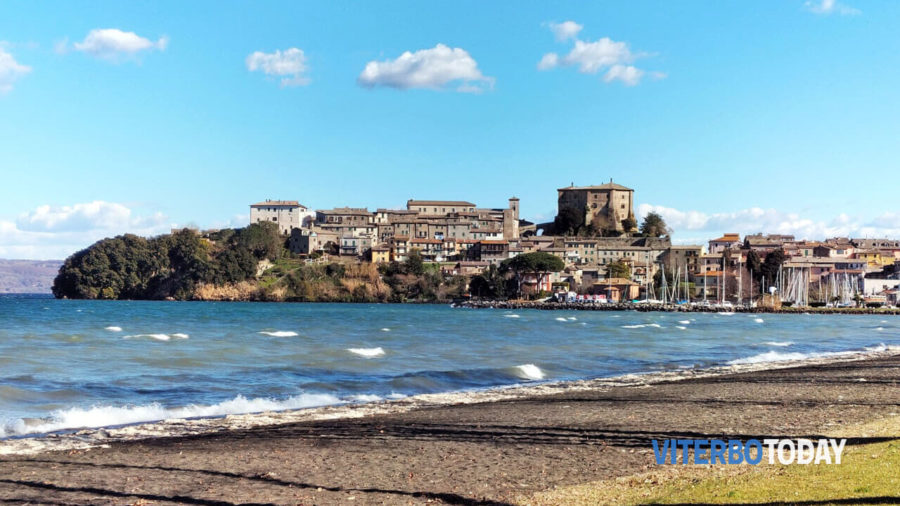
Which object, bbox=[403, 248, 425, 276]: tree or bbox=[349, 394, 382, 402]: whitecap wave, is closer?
bbox=[349, 394, 382, 402]: whitecap wave

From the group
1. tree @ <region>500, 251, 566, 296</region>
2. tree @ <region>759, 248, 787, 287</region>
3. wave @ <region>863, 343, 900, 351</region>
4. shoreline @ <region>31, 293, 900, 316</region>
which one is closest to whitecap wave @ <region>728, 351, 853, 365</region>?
wave @ <region>863, 343, 900, 351</region>

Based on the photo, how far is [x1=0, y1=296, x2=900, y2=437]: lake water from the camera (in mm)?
21000

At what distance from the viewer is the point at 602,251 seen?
152m

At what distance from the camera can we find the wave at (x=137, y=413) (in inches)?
674

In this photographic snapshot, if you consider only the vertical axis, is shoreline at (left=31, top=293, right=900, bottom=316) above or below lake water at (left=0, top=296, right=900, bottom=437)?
below

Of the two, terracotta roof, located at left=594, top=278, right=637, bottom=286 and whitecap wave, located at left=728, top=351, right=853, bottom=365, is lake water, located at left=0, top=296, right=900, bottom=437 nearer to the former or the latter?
whitecap wave, located at left=728, top=351, right=853, bottom=365

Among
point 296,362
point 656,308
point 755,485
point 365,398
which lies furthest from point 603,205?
point 755,485

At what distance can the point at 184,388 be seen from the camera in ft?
79.4

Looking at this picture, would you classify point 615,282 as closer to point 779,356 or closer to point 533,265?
point 533,265

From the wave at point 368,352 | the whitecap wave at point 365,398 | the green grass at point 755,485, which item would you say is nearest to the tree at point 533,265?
the wave at point 368,352

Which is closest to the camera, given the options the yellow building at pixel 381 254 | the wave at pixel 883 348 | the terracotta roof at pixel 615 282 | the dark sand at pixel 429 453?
the dark sand at pixel 429 453

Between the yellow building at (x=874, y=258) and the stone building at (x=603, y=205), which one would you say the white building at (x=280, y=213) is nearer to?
the stone building at (x=603, y=205)

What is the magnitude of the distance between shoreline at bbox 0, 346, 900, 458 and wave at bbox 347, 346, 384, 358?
1147cm

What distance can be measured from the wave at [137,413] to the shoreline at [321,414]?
59 centimetres
